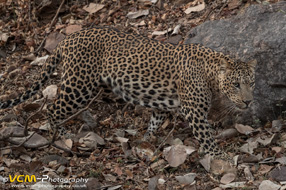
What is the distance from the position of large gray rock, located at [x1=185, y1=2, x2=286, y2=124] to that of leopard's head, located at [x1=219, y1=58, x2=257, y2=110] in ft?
3.42

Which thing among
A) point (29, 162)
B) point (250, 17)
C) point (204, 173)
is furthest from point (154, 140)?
point (250, 17)

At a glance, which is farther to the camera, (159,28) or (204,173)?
(159,28)

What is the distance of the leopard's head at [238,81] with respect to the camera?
27.4 ft

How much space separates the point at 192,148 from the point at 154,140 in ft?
3.09

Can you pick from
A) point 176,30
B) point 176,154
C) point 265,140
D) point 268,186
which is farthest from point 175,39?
point 268,186

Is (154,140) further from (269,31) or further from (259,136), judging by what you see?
(269,31)

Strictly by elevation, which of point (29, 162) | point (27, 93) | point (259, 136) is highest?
point (27, 93)

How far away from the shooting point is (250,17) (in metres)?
10.1

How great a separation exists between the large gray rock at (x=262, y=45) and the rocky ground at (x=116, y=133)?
25cm

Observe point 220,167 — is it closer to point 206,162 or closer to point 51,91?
point 206,162

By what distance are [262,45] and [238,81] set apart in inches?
57.9

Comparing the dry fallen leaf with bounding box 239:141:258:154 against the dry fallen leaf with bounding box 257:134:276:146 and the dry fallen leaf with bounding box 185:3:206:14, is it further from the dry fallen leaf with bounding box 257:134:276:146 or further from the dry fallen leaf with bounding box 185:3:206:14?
the dry fallen leaf with bounding box 185:3:206:14

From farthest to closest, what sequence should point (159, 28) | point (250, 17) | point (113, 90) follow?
point (159, 28) < point (250, 17) < point (113, 90)

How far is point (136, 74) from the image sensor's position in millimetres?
9297
